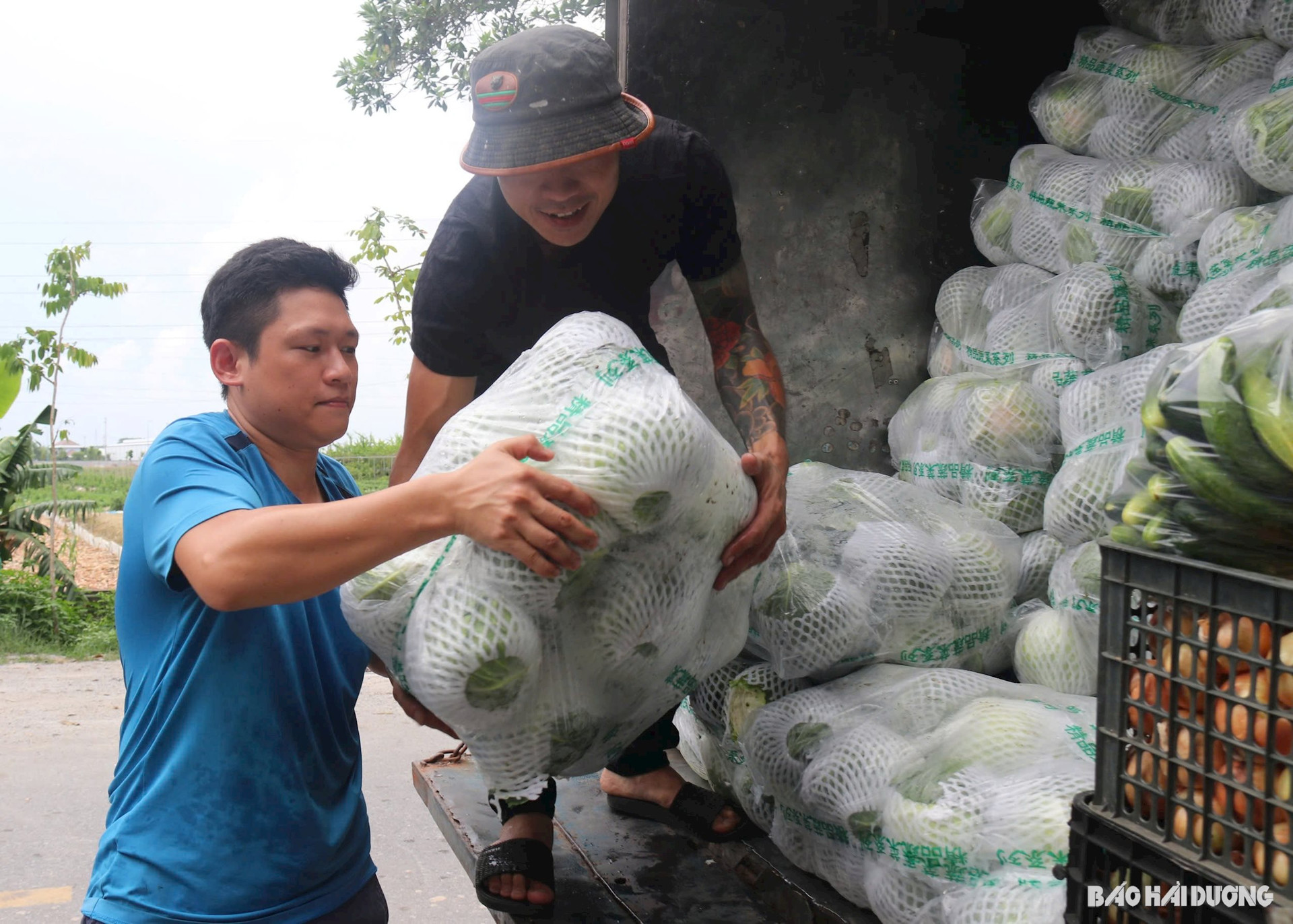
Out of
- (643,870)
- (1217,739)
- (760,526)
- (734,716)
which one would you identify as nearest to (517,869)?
(643,870)

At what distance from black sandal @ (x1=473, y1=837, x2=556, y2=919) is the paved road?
207cm

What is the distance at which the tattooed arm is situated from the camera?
6.88 ft

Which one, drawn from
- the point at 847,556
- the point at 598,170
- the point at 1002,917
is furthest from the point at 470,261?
the point at 1002,917

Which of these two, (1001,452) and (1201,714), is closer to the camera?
(1201,714)

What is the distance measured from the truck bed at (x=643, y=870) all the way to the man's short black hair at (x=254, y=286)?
1.17 m

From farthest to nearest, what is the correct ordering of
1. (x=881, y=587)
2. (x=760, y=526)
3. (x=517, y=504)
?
(x=881, y=587), (x=760, y=526), (x=517, y=504)

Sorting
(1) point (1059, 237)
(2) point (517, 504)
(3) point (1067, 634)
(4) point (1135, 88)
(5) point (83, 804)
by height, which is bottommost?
(5) point (83, 804)

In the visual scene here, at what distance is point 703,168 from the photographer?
265cm

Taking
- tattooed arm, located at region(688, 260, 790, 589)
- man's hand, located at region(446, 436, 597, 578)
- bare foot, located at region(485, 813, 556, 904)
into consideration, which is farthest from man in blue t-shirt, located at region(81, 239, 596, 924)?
tattooed arm, located at region(688, 260, 790, 589)

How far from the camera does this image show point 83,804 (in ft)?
16.1

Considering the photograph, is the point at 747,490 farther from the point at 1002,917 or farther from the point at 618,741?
the point at 1002,917

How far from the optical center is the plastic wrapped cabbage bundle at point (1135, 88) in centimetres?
308

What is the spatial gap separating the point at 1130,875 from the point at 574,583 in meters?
0.91

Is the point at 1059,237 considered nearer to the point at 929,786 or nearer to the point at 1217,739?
the point at 929,786
